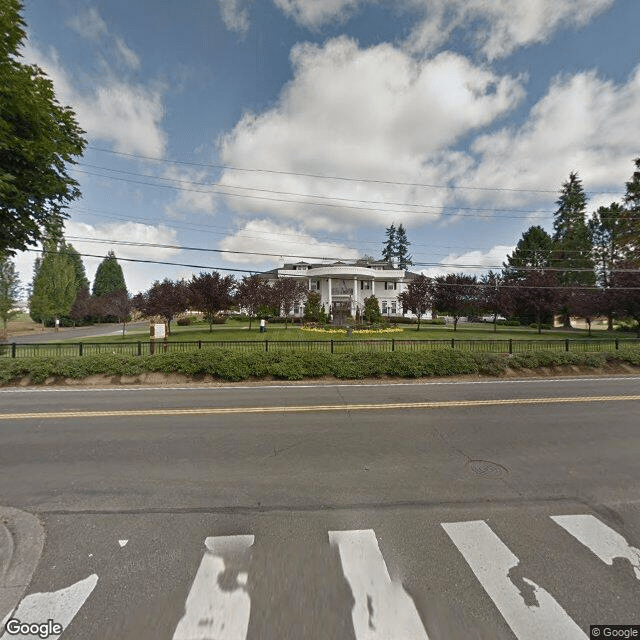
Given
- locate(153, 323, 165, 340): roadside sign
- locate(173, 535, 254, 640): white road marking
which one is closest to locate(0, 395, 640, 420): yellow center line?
locate(173, 535, 254, 640): white road marking

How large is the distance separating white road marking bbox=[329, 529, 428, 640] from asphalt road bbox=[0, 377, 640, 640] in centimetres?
1

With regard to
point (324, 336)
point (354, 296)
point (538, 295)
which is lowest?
point (324, 336)

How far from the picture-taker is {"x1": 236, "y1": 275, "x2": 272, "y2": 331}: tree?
95.4 ft

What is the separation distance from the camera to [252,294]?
2945 cm

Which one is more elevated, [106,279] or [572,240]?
[572,240]

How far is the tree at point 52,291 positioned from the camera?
41.0 meters

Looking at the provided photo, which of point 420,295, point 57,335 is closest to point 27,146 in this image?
point 420,295

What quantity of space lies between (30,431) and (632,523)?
9.18 meters

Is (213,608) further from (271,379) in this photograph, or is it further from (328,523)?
(271,379)

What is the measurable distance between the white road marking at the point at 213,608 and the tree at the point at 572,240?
49375 mm

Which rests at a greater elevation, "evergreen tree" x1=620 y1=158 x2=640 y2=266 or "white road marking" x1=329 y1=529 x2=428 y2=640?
"evergreen tree" x1=620 y1=158 x2=640 y2=266

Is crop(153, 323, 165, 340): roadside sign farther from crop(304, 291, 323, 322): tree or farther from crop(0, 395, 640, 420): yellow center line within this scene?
crop(304, 291, 323, 322): tree

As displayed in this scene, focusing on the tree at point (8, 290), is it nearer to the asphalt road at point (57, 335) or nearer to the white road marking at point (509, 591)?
the asphalt road at point (57, 335)

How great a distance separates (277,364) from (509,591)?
9.20 m
